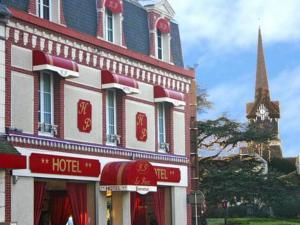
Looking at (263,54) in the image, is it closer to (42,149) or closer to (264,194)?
(264,194)

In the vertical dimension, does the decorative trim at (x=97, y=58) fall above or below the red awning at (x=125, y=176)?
above

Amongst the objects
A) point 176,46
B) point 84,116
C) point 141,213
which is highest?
point 176,46

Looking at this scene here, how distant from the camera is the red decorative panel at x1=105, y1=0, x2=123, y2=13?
Answer: 99.0 ft

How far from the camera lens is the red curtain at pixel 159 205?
1294 inches

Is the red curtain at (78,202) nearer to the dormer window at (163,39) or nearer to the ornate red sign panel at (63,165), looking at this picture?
the ornate red sign panel at (63,165)

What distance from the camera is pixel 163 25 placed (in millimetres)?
34156

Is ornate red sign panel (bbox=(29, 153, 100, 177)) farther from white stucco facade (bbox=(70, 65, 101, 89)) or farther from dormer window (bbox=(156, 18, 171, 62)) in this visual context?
dormer window (bbox=(156, 18, 171, 62))

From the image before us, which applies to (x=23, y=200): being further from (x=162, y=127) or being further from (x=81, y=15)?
(x=162, y=127)

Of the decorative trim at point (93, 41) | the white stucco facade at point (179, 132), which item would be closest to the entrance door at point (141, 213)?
the white stucco facade at point (179, 132)

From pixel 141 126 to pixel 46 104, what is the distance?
21.1 ft

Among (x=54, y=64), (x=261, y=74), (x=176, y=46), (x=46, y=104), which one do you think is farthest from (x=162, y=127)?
(x=261, y=74)

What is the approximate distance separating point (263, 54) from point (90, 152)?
398 feet

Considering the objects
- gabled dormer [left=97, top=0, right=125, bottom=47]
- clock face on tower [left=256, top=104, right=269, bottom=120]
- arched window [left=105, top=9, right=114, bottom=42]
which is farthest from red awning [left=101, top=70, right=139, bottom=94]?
clock face on tower [left=256, top=104, right=269, bottom=120]

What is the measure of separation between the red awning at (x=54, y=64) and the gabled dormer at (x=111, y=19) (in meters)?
3.68
